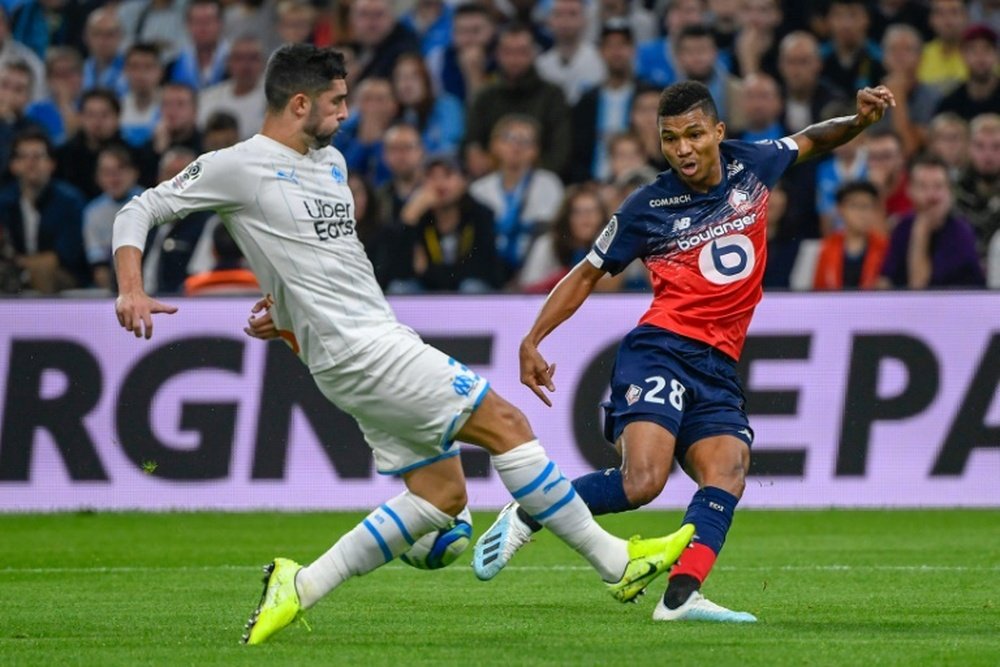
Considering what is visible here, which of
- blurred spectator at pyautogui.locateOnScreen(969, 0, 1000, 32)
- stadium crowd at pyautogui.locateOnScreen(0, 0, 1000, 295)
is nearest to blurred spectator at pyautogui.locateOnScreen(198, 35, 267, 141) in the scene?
stadium crowd at pyautogui.locateOnScreen(0, 0, 1000, 295)

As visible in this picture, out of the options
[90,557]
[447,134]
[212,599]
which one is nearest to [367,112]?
[447,134]

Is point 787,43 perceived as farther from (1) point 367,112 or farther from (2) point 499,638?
(2) point 499,638

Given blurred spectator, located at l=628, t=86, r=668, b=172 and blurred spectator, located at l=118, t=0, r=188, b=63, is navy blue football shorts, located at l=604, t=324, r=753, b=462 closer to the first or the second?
blurred spectator, located at l=628, t=86, r=668, b=172

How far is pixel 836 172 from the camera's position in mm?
14992

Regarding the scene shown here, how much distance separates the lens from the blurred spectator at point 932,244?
13.5 metres

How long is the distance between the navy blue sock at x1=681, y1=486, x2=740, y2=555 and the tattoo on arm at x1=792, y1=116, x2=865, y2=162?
1636mm

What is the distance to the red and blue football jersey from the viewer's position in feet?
25.4

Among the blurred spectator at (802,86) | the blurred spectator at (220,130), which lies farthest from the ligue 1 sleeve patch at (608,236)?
the blurred spectator at (802,86)

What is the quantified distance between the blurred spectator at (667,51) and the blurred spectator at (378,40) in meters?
2.10

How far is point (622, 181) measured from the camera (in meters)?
14.6

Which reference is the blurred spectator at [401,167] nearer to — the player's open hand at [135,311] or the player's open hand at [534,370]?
the player's open hand at [534,370]

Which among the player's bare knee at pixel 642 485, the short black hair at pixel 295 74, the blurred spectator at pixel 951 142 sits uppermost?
the short black hair at pixel 295 74

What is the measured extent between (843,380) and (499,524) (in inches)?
214

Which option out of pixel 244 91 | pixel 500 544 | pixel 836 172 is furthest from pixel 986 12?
pixel 500 544
